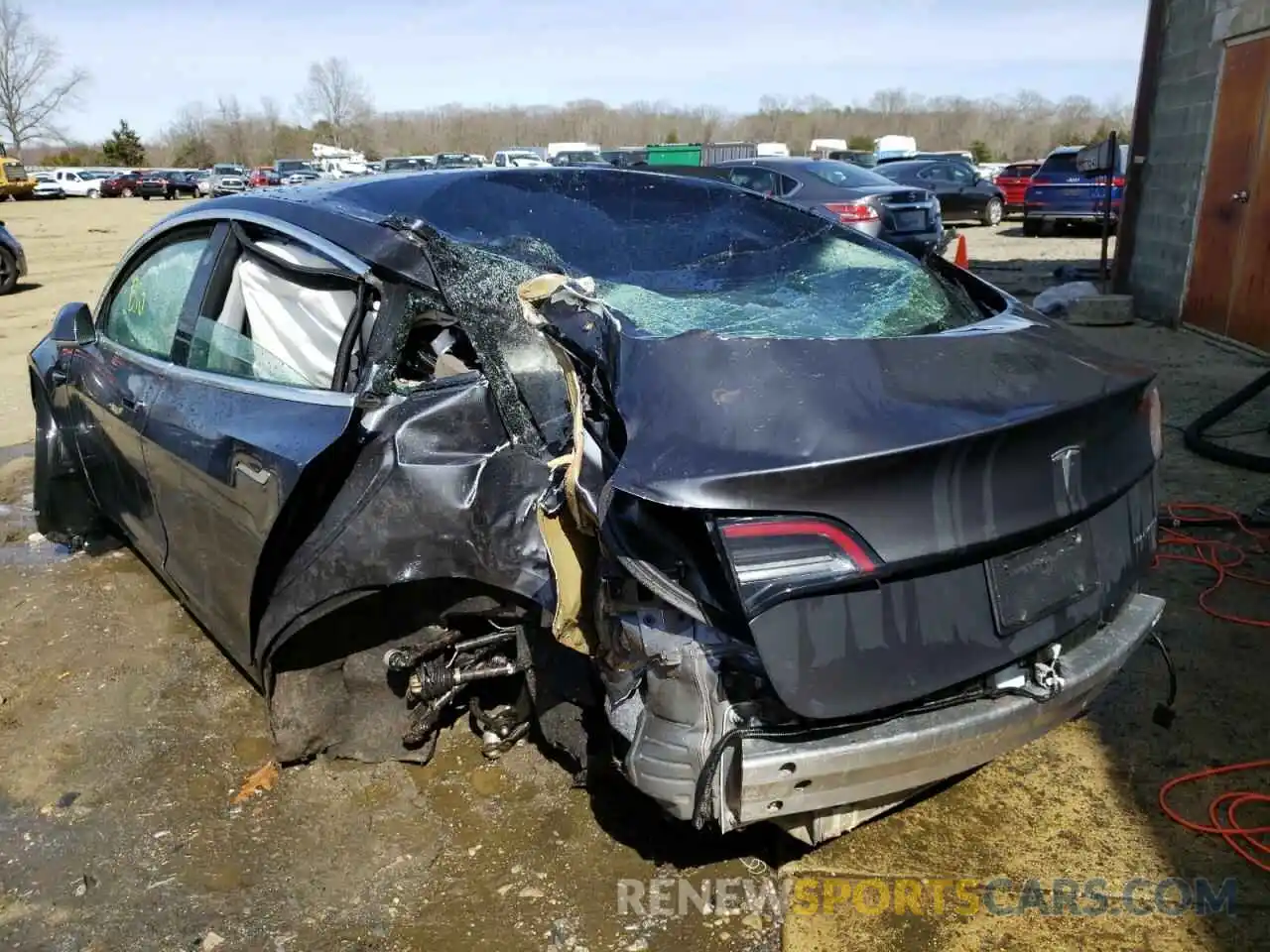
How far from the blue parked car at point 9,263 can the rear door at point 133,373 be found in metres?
12.6

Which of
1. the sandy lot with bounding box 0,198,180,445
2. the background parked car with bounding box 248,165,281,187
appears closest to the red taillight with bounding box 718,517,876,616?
the sandy lot with bounding box 0,198,180,445

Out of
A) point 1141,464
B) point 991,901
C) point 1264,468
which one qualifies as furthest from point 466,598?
point 1264,468

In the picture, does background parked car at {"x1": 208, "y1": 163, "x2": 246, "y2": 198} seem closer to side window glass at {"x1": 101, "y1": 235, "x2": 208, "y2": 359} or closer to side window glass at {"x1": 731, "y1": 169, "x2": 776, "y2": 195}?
side window glass at {"x1": 731, "y1": 169, "x2": 776, "y2": 195}

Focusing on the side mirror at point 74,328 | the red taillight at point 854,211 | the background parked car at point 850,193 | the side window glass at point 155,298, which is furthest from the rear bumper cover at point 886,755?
the red taillight at point 854,211

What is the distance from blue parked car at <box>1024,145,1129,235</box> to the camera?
60.6 ft

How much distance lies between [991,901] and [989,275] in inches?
512

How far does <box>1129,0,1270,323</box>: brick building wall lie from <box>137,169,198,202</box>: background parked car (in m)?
45.3

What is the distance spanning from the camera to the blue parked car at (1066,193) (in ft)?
60.6

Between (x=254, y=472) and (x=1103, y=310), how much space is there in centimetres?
949

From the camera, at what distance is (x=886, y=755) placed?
2.08 metres

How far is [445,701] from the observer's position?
2.91 m

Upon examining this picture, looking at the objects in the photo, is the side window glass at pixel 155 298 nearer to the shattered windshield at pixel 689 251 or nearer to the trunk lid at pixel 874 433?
the shattered windshield at pixel 689 251

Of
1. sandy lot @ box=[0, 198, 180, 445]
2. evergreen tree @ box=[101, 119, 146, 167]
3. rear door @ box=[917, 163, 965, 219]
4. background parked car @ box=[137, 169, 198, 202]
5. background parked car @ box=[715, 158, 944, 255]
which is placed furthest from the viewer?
evergreen tree @ box=[101, 119, 146, 167]

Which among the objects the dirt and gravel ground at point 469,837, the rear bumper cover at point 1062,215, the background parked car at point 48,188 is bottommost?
the dirt and gravel ground at point 469,837
